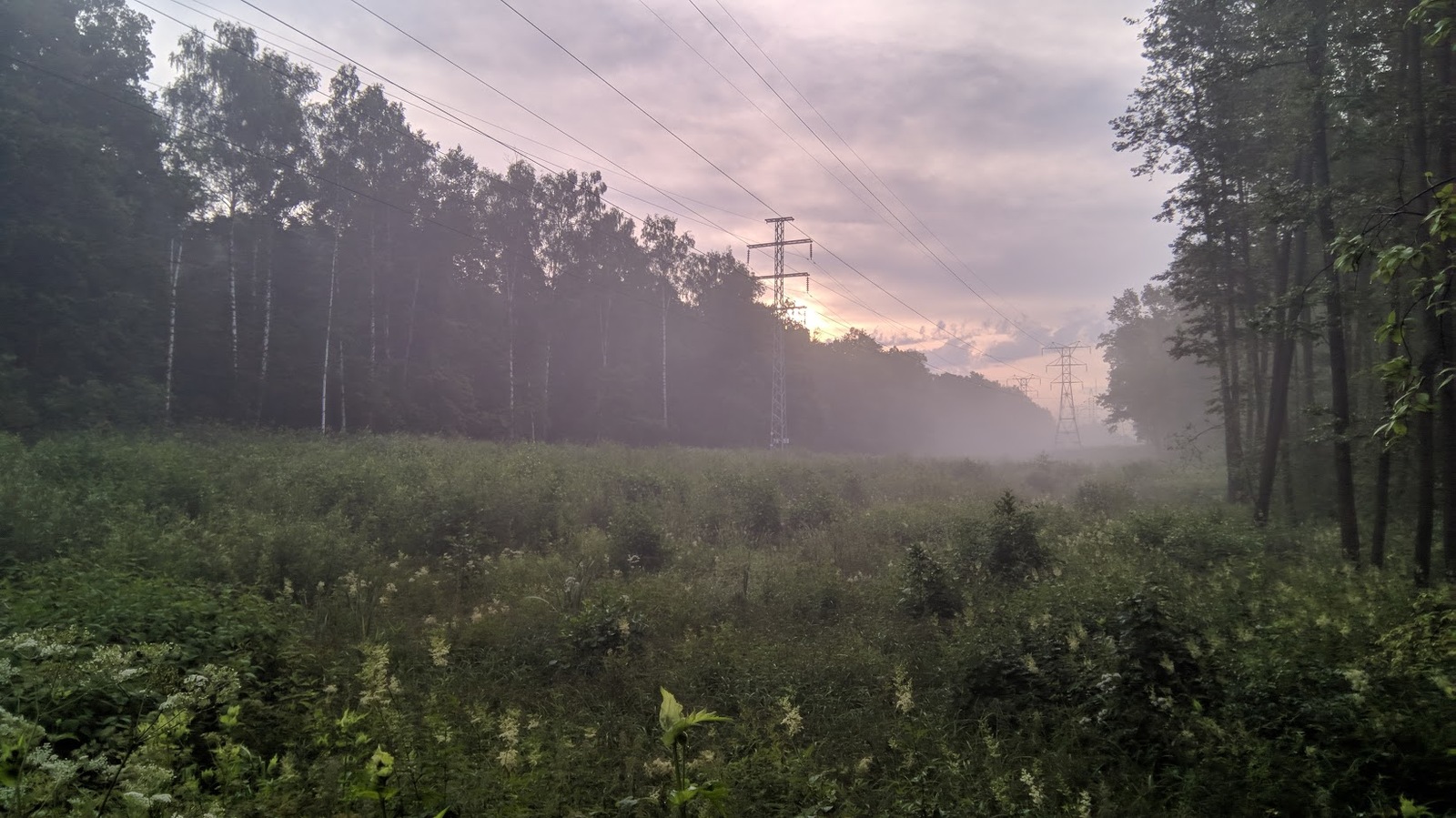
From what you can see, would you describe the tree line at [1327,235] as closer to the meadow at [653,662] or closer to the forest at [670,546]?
Answer: the forest at [670,546]

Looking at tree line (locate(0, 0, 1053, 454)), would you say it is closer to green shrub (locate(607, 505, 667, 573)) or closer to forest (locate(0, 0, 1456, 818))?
forest (locate(0, 0, 1456, 818))

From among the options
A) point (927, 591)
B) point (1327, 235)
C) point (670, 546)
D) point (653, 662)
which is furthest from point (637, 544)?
point (1327, 235)

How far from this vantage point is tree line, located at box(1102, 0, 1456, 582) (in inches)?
284

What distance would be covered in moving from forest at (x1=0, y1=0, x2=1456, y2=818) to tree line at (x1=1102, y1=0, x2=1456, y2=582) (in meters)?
0.12

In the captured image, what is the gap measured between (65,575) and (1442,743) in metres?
11.0

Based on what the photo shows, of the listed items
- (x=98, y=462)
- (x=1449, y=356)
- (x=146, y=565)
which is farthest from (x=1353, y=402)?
(x=98, y=462)

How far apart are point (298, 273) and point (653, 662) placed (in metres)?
29.4

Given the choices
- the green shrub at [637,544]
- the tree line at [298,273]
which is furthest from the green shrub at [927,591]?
the tree line at [298,273]

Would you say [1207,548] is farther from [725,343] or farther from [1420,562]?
[725,343]

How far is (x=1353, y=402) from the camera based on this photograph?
15.8 m

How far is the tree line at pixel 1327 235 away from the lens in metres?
7.21

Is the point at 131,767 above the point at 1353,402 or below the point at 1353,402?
below

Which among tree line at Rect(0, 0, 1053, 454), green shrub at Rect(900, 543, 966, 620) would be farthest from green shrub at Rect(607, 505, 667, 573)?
tree line at Rect(0, 0, 1053, 454)

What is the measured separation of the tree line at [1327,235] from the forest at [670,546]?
0.12 m
